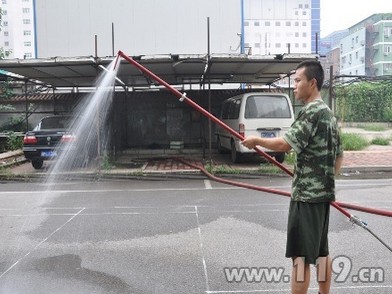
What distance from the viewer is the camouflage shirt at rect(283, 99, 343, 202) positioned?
116 inches

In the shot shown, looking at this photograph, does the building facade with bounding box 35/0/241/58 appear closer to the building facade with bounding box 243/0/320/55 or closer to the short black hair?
the short black hair

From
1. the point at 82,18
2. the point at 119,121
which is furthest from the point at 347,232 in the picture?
the point at 82,18

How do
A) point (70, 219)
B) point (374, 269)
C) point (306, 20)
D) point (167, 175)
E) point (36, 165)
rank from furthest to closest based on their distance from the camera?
point (306, 20)
point (36, 165)
point (167, 175)
point (70, 219)
point (374, 269)

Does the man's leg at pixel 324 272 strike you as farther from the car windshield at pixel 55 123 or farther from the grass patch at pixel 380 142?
the grass patch at pixel 380 142

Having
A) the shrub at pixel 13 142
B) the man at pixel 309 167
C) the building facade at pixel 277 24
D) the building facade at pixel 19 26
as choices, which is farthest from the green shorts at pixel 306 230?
the building facade at pixel 19 26

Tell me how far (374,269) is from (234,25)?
1574cm

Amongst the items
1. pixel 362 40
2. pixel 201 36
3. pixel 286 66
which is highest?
pixel 362 40

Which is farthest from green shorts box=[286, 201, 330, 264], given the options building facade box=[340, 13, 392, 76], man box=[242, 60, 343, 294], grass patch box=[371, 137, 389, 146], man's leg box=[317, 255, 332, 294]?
building facade box=[340, 13, 392, 76]

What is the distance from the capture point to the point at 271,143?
3.03 m

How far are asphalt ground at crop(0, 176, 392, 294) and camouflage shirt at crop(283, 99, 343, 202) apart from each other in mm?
1249

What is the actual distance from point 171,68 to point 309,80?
993cm

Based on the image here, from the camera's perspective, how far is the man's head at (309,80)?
3086mm

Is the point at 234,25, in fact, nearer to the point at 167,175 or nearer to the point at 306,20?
the point at 167,175

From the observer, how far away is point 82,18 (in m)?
19.1
